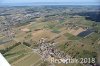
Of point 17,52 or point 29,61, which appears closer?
A: point 29,61

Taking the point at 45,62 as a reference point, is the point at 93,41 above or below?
above

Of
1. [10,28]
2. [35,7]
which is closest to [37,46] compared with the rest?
[10,28]

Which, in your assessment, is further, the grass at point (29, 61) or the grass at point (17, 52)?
the grass at point (17, 52)

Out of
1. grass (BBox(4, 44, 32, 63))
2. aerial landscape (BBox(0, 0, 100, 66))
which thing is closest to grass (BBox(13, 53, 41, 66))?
aerial landscape (BBox(0, 0, 100, 66))

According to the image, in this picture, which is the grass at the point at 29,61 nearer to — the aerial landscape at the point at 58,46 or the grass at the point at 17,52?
the aerial landscape at the point at 58,46

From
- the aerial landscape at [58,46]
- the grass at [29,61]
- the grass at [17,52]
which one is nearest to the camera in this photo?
the aerial landscape at [58,46]

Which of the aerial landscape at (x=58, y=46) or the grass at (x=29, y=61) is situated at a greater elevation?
the aerial landscape at (x=58, y=46)

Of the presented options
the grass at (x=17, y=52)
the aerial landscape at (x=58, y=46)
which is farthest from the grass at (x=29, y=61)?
the grass at (x=17, y=52)

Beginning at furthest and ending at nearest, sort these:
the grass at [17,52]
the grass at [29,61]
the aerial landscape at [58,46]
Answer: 1. the grass at [17,52]
2. the grass at [29,61]
3. the aerial landscape at [58,46]

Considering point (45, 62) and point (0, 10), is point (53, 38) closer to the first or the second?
point (45, 62)

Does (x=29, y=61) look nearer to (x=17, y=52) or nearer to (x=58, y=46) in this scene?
(x=17, y=52)

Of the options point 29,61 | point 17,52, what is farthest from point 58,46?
point 17,52
